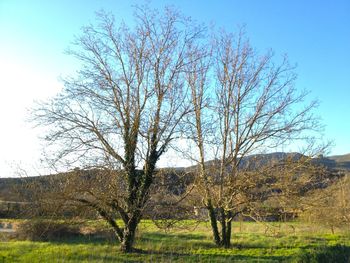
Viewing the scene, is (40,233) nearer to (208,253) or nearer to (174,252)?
(174,252)

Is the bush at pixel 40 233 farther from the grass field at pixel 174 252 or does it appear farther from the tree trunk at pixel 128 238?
the tree trunk at pixel 128 238

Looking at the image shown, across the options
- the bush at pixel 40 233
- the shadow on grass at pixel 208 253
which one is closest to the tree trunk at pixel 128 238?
the shadow on grass at pixel 208 253

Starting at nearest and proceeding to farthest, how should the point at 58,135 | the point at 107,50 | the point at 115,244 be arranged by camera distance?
the point at 58,135, the point at 107,50, the point at 115,244

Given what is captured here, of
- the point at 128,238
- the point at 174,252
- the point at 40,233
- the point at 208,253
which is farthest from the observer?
the point at 40,233

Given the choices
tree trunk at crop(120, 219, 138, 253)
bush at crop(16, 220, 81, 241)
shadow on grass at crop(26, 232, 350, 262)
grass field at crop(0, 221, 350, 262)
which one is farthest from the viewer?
bush at crop(16, 220, 81, 241)

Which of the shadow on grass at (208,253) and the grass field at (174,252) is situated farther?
the shadow on grass at (208,253)

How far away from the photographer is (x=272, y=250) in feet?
59.4

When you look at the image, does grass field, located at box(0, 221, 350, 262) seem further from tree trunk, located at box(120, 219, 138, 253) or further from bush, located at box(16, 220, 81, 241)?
bush, located at box(16, 220, 81, 241)

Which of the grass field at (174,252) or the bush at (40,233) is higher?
the bush at (40,233)

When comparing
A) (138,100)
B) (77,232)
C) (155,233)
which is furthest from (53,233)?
(138,100)

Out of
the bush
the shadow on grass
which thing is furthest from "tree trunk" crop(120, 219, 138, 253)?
the bush

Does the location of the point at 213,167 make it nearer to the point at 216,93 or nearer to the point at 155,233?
A: the point at 216,93

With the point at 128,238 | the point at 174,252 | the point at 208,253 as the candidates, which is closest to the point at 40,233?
the point at 128,238

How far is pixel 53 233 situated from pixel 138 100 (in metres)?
9.90
